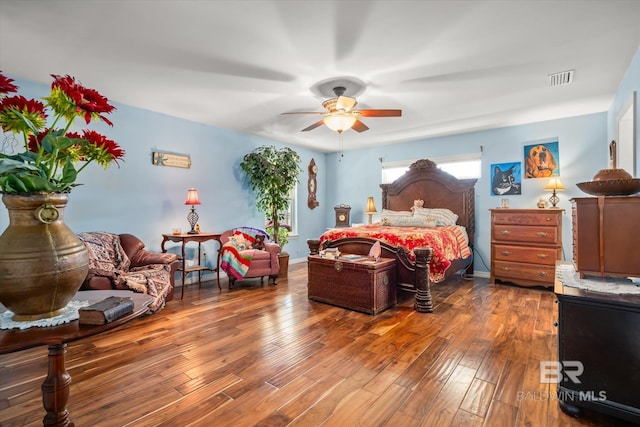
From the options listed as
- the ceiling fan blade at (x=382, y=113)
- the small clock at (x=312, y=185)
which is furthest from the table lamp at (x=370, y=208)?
the ceiling fan blade at (x=382, y=113)

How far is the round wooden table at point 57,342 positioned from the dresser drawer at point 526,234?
468 cm

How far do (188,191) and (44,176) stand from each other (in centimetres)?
356

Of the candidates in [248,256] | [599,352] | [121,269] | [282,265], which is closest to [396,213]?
[282,265]

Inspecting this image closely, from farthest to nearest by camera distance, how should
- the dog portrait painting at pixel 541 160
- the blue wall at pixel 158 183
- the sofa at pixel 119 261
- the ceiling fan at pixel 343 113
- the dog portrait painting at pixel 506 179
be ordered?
1. the dog portrait painting at pixel 506 179
2. the dog portrait painting at pixel 541 160
3. the blue wall at pixel 158 183
4. the ceiling fan at pixel 343 113
5. the sofa at pixel 119 261

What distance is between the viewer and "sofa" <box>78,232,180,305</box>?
3.06m

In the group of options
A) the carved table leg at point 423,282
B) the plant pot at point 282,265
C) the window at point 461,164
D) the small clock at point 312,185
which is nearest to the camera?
the carved table leg at point 423,282

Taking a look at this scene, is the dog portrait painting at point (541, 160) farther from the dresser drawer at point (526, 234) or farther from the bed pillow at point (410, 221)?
the bed pillow at point (410, 221)

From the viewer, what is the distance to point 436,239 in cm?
382

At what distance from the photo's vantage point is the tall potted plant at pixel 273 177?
17.2ft

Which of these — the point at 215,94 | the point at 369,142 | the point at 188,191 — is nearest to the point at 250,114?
the point at 215,94

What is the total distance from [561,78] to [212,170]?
186 inches

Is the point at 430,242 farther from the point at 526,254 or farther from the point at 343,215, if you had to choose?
the point at 343,215

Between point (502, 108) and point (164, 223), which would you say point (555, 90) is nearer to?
point (502, 108)

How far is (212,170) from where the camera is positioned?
5.11m
